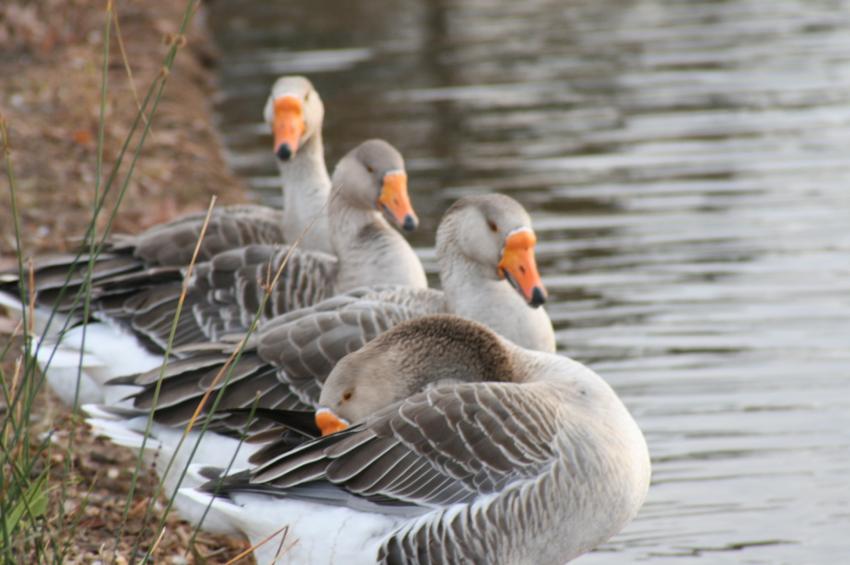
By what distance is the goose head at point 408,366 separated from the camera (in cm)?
571

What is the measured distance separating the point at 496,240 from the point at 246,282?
1412 millimetres

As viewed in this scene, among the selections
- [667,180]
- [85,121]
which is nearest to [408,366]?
[667,180]

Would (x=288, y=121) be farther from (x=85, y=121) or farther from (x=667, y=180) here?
(x=85, y=121)

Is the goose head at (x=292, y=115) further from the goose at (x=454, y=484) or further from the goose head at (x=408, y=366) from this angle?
the goose at (x=454, y=484)

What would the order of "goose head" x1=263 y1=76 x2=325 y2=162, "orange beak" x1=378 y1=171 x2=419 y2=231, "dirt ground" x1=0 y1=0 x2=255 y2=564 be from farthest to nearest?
"goose head" x1=263 y1=76 x2=325 y2=162, "orange beak" x1=378 y1=171 x2=419 y2=231, "dirt ground" x1=0 y1=0 x2=255 y2=564

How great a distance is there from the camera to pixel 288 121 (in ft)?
30.2

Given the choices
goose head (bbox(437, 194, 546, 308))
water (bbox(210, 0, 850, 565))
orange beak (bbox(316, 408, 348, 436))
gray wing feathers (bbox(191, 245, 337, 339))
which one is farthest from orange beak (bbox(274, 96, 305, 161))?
orange beak (bbox(316, 408, 348, 436))

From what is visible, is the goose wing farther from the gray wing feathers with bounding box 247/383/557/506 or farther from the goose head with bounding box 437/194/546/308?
→ the gray wing feathers with bounding box 247/383/557/506

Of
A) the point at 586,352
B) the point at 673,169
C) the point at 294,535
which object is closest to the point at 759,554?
the point at 294,535

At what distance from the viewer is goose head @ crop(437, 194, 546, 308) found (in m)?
6.88

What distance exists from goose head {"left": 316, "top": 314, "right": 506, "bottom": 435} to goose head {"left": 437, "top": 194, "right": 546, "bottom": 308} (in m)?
0.90

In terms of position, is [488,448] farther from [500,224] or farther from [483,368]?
[500,224]

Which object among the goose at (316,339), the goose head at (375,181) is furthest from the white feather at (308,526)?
the goose head at (375,181)

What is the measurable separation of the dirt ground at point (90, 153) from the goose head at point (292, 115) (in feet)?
2.55
